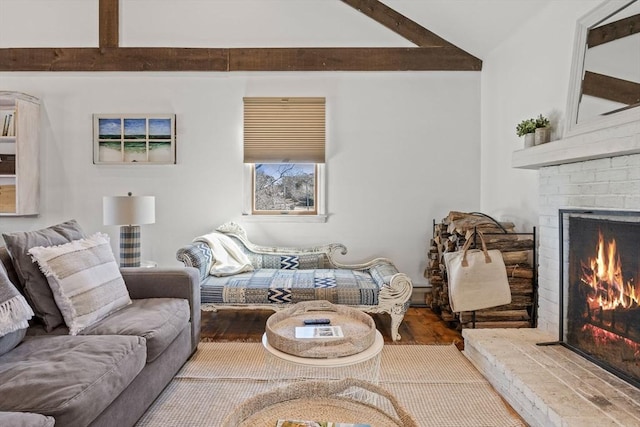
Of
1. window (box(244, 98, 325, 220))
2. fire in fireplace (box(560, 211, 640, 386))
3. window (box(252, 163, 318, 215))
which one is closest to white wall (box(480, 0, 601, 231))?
fire in fireplace (box(560, 211, 640, 386))

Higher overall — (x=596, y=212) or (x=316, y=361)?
(x=596, y=212)

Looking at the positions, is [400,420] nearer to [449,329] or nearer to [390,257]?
[449,329]

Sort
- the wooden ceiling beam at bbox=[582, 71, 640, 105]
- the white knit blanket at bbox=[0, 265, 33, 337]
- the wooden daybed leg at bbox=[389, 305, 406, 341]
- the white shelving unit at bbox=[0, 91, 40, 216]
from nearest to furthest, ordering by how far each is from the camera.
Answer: the white knit blanket at bbox=[0, 265, 33, 337] → the wooden ceiling beam at bbox=[582, 71, 640, 105] → the wooden daybed leg at bbox=[389, 305, 406, 341] → the white shelving unit at bbox=[0, 91, 40, 216]

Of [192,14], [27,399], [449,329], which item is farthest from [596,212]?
[192,14]

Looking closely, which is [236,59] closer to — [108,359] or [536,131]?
[536,131]

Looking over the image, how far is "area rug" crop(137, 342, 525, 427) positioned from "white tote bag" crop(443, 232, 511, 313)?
1.25 ft

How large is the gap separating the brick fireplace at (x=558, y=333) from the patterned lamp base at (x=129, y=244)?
2.79m

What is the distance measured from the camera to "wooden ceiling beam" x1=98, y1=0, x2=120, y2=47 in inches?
156

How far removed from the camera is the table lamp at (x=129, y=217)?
324cm

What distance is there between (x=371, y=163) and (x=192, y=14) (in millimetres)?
2383

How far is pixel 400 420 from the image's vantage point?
1.23 metres

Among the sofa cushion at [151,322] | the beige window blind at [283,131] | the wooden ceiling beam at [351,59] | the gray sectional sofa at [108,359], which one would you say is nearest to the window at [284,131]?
the beige window blind at [283,131]

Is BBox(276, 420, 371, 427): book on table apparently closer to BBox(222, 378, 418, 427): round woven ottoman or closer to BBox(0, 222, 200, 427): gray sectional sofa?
BBox(222, 378, 418, 427): round woven ottoman

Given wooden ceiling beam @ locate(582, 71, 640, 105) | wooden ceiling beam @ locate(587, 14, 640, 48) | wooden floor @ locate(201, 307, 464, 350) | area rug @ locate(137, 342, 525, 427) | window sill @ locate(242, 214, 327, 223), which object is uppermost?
wooden ceiling beam @ locate(587, 14, 640, 48)
